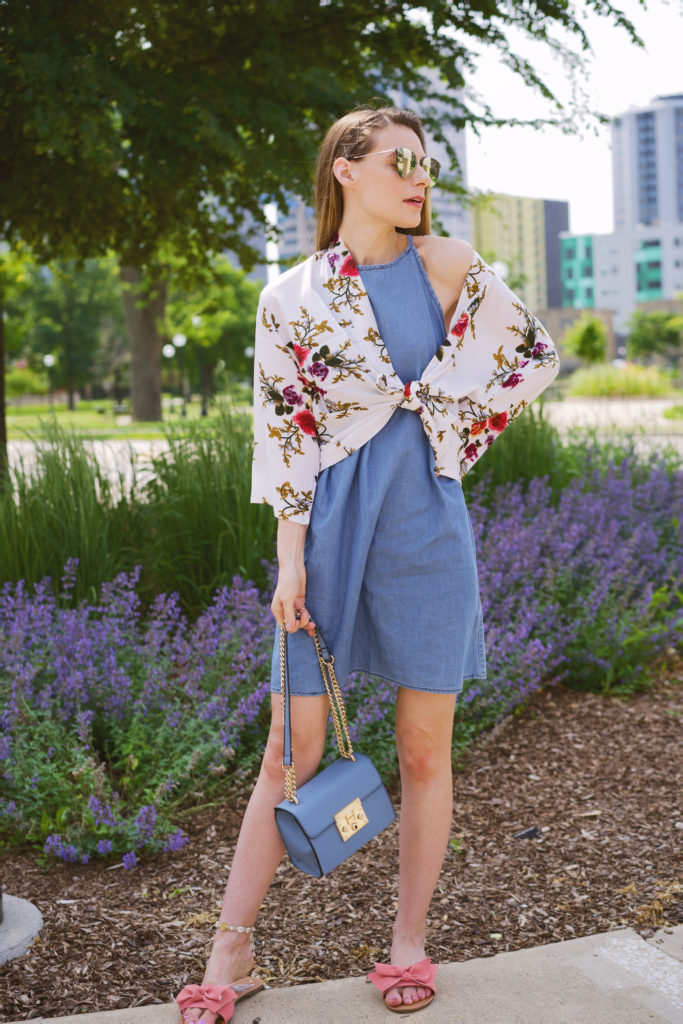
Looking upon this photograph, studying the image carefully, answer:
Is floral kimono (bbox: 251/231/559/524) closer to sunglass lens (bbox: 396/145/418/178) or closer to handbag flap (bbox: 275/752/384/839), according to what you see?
sunglass lens (bbox: 396/145/418/178)

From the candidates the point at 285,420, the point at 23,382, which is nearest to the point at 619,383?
the point at 285,420

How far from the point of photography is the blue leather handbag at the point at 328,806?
2016 mm

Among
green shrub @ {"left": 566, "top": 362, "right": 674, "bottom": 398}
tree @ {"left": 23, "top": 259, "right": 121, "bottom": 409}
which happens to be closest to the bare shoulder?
green shrub @ {"left": 566, "top": 362, "right": 674, "bottom": 398}

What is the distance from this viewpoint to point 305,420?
2.06m

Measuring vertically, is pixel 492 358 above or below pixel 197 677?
above

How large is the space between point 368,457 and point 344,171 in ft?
1.98

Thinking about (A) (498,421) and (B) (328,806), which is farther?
(A) (498,421)

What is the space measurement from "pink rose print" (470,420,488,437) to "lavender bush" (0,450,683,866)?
4.71 feet

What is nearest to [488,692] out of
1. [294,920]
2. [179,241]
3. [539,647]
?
[539,647]

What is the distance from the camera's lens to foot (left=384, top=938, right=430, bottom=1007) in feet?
6.89

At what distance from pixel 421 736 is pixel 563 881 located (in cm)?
→ 98

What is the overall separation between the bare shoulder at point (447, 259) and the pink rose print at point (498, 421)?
1.04 feet

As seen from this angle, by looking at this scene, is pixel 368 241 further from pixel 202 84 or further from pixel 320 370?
pixel 202 84

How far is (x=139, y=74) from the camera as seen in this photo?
4727 mm
